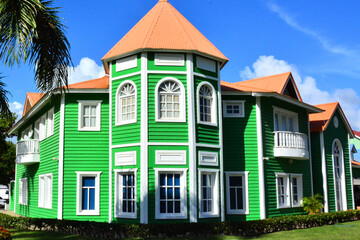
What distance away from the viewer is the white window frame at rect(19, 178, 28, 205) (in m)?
26.8

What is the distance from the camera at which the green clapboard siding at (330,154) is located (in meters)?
25.9

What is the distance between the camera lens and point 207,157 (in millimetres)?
17828

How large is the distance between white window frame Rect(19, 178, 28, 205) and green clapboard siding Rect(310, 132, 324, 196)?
57.7 ft

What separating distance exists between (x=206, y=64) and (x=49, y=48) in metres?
8.15

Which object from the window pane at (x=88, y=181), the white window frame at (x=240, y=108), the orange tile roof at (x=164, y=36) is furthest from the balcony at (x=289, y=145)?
the window pane at (x=88, y=181)

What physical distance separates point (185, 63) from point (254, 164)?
20.1 ft

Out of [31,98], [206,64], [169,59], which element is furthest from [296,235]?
[31,98]

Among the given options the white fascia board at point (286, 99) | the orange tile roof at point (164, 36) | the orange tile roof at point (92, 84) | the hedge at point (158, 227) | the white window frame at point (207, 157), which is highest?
the orange tile roof at point (164, 36)

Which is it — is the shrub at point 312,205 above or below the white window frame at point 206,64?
below

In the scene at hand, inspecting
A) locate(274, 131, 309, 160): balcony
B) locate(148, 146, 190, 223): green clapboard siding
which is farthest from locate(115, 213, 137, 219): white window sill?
locate(274, 131, 309, 160): balcony

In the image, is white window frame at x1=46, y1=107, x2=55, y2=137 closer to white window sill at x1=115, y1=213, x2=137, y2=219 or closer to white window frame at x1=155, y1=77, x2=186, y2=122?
white window sill at x1=115, y1=213, x2=137, y2=219

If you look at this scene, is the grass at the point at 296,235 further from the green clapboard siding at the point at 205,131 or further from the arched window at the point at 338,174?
the arched window at the point at 338,174

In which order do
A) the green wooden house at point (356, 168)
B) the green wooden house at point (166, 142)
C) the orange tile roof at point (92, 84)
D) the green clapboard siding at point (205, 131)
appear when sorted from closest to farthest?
the green wooden house at point (166, 142), the green clapboard siding at point (205, 131), the orange tile roof at point (92, 84), the green wooden house at point (356, 168)

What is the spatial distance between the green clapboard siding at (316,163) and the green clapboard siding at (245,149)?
6902 millimetres
